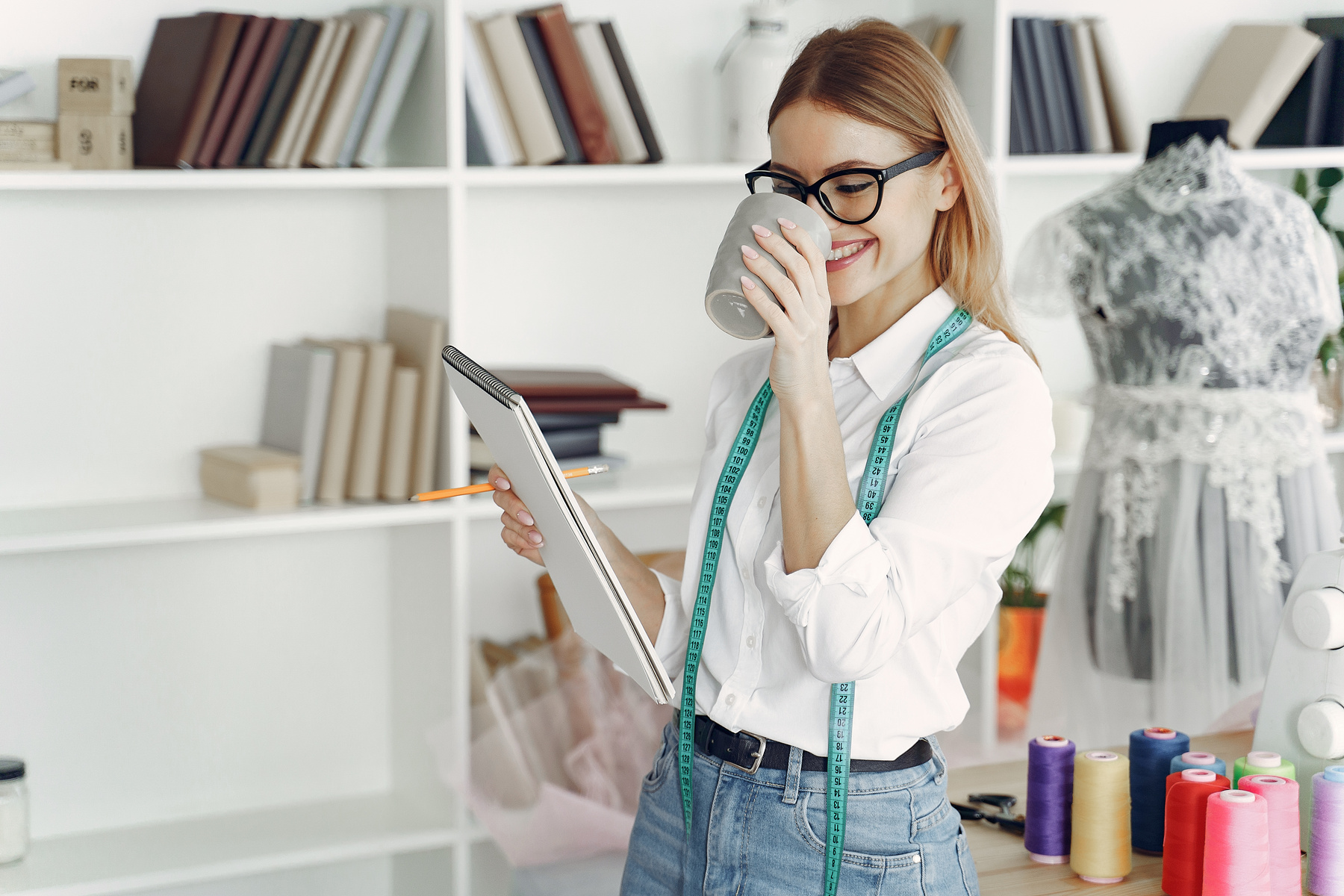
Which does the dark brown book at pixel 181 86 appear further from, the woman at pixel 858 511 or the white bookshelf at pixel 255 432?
the woman at pixel 858 511

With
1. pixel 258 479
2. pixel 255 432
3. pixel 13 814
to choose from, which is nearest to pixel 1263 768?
pixel 258 479

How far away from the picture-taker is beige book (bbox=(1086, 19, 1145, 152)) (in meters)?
2.72

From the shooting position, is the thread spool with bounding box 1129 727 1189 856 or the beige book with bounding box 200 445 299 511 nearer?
the thread spool with bounding box 1129 727 1189 856

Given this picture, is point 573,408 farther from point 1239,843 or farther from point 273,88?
point 1239,843

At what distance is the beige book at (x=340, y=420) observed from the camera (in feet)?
7.52

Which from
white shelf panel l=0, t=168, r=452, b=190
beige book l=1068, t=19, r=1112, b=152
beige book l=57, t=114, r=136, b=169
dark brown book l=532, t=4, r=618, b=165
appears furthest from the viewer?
beige book l=1068, t=19, r=1112, b=152

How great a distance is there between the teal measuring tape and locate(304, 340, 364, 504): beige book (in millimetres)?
1126

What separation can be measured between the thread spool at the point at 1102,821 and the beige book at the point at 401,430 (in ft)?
4.37

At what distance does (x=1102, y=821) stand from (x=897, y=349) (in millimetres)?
507

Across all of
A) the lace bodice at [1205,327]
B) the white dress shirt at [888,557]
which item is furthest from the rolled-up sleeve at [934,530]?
the lace bodice at [1205,327]

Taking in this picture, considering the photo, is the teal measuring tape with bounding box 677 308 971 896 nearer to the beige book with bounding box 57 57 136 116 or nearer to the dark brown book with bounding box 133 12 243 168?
the dark brown book with bounding box 133 12 243 168

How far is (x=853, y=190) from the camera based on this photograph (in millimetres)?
1187

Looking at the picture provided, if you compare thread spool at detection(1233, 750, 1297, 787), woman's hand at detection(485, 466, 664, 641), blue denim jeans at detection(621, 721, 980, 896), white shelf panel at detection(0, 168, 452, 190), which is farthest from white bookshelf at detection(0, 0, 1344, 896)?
thread spool at detection(1233, 750, 1297, 787)

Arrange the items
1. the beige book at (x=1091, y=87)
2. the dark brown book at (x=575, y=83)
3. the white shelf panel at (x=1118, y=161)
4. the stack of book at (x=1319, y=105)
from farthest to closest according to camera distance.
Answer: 1. the stack of book at (x=1319, y=105)
2. the beige book at (x=1091, y=87)
3. the white shelf panel at (x=1118, y=161)
4. the dark brown book at (x=575, y=83)
